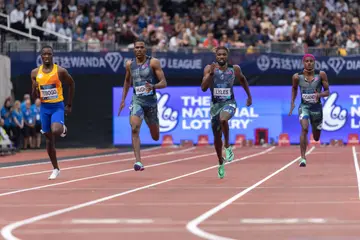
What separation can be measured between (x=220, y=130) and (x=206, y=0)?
71.2ft

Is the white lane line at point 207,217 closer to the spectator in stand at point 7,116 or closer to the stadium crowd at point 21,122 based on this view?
the stadium crowd at point 21,122

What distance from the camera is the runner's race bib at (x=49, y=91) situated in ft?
52.0

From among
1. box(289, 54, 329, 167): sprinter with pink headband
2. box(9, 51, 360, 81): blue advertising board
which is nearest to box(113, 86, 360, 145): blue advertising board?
box(9, 51, 360, 81): blue advertising board

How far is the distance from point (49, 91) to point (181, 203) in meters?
→ 5.53

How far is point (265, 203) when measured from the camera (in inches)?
425

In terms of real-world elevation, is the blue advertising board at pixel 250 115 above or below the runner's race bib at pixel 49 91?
below

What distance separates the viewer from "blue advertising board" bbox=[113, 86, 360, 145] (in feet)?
109

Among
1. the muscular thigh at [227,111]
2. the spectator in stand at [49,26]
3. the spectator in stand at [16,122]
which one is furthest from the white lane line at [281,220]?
the spectator in stand at [49,26]

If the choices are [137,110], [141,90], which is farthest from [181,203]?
[141,90]

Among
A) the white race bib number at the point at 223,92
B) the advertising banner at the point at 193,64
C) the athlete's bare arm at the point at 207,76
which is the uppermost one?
the advertising banner at the point at 193,64

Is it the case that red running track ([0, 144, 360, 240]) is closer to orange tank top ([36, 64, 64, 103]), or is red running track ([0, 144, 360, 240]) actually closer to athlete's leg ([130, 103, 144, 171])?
athlete's leg ([130, 103, 144, 171])

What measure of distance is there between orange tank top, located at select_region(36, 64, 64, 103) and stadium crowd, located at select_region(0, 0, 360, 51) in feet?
51.3

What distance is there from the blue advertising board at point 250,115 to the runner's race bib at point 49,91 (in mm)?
17094

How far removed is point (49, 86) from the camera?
15.8m
